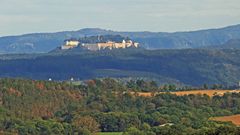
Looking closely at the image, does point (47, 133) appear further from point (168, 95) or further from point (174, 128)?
point (168, 95)

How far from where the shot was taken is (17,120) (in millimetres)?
80750

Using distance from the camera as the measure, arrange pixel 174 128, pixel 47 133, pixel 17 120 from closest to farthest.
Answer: pixel 174 128, pixel 47 133, pixel 17 120

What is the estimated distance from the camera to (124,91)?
342ft

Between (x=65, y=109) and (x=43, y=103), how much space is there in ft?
8.36

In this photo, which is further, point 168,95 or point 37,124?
point 168,95

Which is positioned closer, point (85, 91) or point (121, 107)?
point (121, 107)

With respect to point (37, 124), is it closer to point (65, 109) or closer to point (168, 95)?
point (65, 109)

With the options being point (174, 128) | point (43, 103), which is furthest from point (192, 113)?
point (174, 128)

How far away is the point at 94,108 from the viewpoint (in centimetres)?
9231

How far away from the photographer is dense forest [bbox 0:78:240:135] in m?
77.6

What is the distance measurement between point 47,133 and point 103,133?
5.19 metres

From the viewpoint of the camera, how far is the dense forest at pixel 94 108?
Answer: 3056 inches

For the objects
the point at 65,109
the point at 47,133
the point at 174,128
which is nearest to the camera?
the point at 174,128

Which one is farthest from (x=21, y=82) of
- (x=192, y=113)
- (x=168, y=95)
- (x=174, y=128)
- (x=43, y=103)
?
(x=174, y=128)
